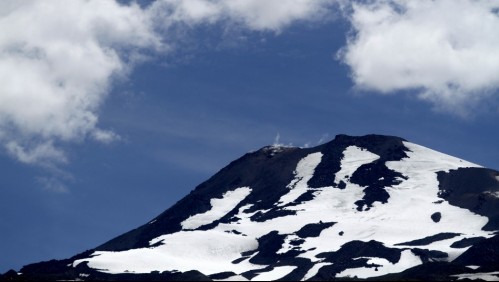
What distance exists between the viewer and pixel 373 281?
653ft

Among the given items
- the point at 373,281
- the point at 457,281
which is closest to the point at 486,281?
the point at 457,281

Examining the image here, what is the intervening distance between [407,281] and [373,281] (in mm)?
9577

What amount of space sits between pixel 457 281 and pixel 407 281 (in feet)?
41.1

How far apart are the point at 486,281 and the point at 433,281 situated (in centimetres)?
1004

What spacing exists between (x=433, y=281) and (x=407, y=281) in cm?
964

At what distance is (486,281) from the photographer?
7672 inches

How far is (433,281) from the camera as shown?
198 meters

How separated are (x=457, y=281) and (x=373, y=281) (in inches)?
629

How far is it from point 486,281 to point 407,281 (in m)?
15.9

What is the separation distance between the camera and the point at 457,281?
197750mm

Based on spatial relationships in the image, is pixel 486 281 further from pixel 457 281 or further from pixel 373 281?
pixel 373 281

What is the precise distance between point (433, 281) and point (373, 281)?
11477 mm
